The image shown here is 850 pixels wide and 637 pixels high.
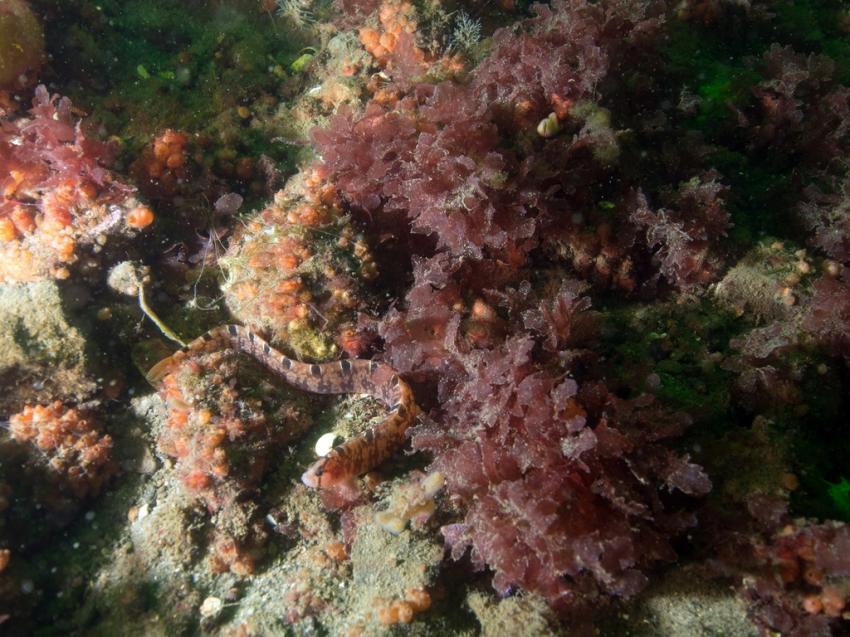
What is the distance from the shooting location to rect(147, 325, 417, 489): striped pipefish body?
12.0 feet

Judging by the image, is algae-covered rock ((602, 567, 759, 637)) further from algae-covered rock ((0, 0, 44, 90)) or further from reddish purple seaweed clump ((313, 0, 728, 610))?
algae-covered rock ((0, 0, 44, 90))

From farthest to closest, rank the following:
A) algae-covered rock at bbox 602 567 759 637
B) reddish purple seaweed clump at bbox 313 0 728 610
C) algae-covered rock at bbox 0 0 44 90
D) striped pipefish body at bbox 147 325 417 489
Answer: algae-covered rock at bbox 0 0 44 90 → striped pipefish body at bbox 147 325 417 489 → reddish purple seaweed clump at bbox 313 0 728 610 → algae-covered rock at bbox 602 567 759 637

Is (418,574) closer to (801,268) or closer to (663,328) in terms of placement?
(663,328)

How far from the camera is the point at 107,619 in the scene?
A: 393cm

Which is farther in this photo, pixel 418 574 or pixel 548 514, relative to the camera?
pixel 418 574

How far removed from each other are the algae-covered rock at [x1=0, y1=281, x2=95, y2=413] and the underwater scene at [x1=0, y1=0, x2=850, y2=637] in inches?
0.8

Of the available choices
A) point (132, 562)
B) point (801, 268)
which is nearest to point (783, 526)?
point (801, 268)

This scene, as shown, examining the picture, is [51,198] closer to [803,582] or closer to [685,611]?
[685,611]

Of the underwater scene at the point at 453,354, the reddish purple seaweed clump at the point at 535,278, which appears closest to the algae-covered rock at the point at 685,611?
the underwater scene at the point at 453,354

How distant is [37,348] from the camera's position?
4.23 m

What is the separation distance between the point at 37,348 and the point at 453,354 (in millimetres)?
3516

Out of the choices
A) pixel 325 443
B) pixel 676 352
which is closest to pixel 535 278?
pixel 676 352

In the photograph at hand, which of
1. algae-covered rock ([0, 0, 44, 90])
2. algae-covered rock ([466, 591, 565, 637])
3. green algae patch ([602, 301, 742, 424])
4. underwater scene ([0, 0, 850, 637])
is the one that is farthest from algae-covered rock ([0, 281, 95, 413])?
green algae patch ([602, 301, 742, 424])

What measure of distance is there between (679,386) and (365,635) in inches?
106
